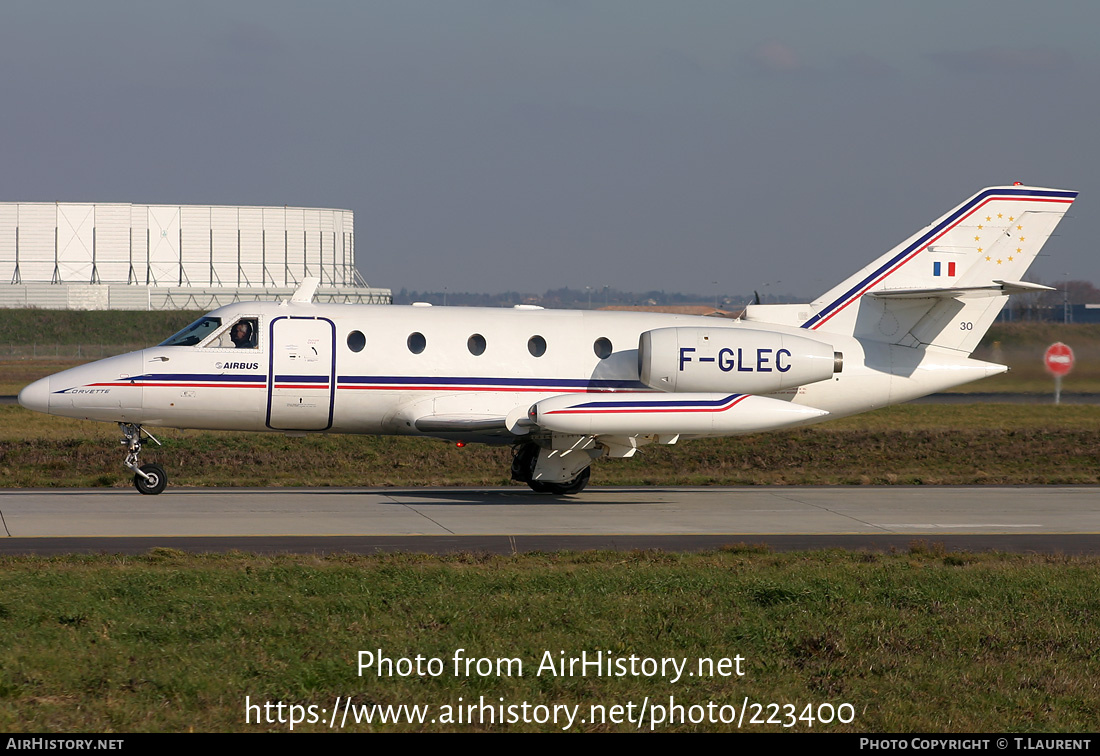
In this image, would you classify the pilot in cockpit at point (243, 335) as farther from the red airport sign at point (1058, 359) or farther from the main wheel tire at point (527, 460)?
the red airport sign at point (1058, 359)

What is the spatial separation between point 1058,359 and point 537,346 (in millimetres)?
15047

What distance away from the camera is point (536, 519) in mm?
19297

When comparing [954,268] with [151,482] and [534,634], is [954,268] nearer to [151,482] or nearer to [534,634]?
[151,482]

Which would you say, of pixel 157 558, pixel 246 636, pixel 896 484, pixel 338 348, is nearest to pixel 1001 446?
pixel 896 484

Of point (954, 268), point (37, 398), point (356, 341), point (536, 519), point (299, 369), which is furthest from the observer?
point (954, 268)

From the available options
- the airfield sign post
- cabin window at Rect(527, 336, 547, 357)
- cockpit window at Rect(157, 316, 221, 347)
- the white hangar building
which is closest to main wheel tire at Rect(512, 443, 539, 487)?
cabin window at Rect(527, 336, 547, 357)

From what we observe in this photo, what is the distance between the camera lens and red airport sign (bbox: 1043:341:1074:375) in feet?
96.6

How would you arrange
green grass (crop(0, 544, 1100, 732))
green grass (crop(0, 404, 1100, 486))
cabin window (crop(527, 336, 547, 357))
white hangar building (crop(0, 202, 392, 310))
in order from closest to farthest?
green grass (crop(0, 544, 1100, 732)) → cabin window (crop(527, 336, 547, 357)) → green grass (crop(0, 404, 1100, 486)) → white hangar building (crop(0, 202, 392, 310))

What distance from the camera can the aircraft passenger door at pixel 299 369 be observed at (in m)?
21.3

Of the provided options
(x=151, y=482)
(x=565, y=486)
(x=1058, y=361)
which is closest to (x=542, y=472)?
(x=565, y=486)

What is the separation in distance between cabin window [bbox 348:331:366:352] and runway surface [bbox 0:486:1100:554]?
109 inches

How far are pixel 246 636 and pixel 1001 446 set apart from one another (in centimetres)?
2599

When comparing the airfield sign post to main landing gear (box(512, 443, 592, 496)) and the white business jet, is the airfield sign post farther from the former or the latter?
main landing gear (box(512, 443, 592, 496))

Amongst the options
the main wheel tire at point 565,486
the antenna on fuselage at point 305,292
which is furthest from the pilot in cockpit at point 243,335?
the main wheel tire at point 565,486
